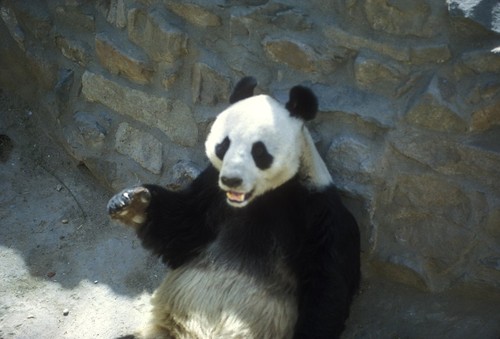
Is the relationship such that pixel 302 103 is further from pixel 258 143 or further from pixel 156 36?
pixel 156 36

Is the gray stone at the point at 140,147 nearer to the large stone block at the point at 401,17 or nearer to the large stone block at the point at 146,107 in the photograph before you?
the large stone block at the point at 146,107

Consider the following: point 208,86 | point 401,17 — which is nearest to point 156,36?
point 208,86

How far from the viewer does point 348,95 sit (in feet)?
9.21

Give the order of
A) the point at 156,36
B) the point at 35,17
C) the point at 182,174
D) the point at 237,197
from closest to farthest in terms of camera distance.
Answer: the point at 237,197 → the point at 156,36 → the point at 182,174 → the point at 35,17

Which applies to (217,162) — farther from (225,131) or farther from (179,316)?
(179,316)

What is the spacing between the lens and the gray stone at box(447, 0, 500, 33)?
2369 millimetres

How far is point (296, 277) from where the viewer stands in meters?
2.69

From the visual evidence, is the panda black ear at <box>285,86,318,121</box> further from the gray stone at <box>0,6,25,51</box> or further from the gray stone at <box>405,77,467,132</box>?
the gray stone at <box>0,6,25,51</box>

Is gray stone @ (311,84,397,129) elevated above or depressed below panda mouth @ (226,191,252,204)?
above

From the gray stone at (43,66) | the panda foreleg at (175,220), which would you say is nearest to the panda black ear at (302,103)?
the panda foreleg at (175,220)

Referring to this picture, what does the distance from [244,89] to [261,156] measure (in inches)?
16.6

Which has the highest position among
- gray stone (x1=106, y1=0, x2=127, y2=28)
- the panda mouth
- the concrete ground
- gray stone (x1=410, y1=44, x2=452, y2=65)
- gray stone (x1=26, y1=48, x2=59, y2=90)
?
gray stone (x1=410, y1=44, x2=452, y2=65)

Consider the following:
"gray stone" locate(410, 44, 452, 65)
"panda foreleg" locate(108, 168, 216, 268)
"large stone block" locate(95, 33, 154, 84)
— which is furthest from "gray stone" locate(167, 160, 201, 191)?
"gray stone" locate(410, 44, 452, 65)

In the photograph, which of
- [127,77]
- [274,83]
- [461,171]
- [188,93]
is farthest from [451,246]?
[127,77]
